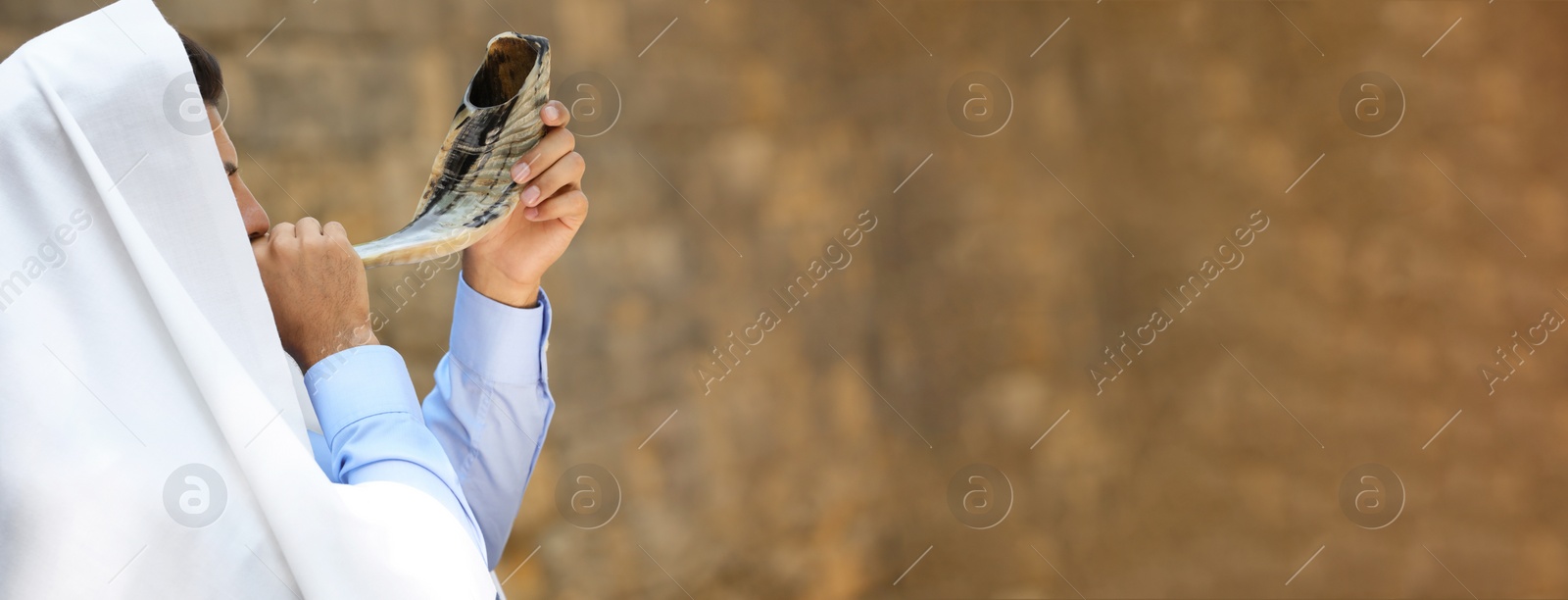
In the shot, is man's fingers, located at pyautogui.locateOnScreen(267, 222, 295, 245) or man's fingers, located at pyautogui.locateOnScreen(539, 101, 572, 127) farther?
man's fingers, located at pyautogui.locateOnScreen(539, 101, 572, 127)

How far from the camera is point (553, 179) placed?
1.33 metres

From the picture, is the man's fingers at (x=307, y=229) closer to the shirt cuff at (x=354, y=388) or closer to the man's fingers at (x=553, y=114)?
the shirt cuff at (x=354, y=388)

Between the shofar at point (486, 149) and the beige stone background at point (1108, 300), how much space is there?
4.91 ft

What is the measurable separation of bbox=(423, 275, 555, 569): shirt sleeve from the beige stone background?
1.44 m

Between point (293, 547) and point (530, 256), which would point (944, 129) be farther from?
point (293, 547)

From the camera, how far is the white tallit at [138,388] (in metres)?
0.83

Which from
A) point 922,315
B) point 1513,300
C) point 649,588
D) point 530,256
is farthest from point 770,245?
point 1513,300

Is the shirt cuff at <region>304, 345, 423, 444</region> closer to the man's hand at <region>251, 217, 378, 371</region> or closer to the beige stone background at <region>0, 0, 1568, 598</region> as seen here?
the man's hand at <region>251, 217, 378, 371</region>

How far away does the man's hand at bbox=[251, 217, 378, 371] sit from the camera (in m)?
1.04

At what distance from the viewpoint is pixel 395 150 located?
2406 mm

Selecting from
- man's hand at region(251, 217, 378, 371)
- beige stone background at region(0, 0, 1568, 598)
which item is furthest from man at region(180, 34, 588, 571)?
beige stone background at region(0, 0, 1568, 598)

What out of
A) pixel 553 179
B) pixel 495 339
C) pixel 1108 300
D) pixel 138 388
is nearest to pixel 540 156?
pixel 553 179

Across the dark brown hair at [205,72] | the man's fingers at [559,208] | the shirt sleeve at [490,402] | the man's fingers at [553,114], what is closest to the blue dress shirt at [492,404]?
the shirt sleeve at [490,402]

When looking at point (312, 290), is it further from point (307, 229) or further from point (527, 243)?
point (527, 243)
